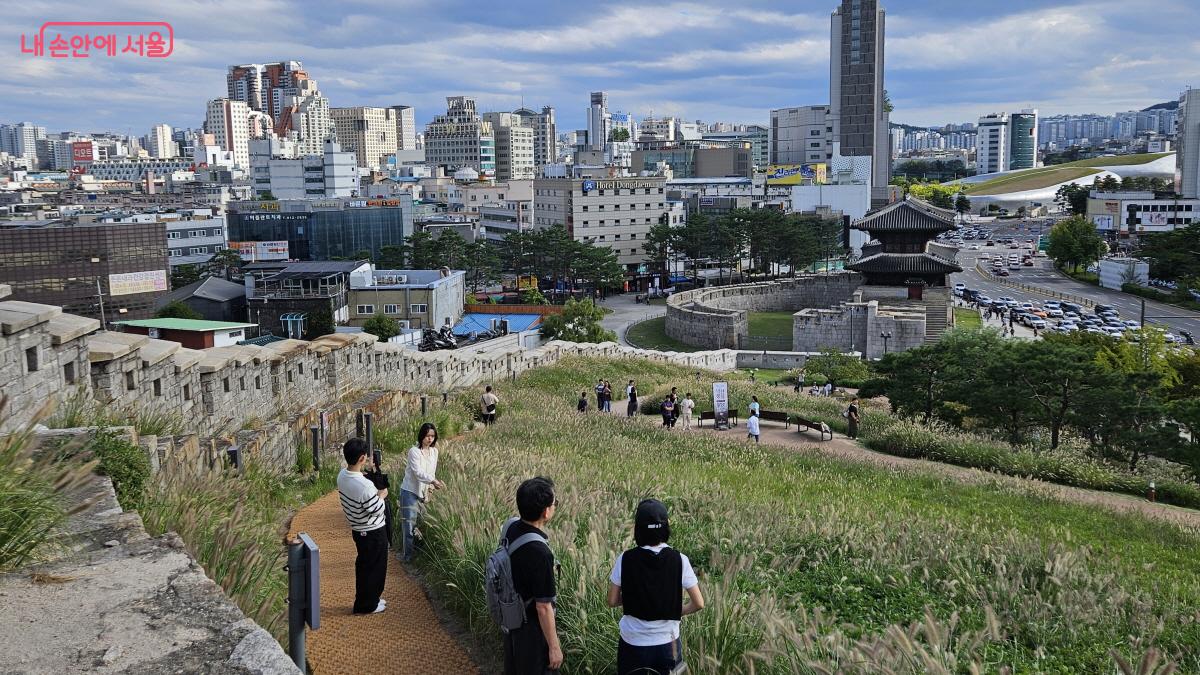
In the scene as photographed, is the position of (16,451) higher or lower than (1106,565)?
higher

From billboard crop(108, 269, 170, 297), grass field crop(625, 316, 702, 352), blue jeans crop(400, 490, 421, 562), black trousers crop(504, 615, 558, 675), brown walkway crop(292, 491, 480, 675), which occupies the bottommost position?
grass field crop(625, 316, 702, 352)

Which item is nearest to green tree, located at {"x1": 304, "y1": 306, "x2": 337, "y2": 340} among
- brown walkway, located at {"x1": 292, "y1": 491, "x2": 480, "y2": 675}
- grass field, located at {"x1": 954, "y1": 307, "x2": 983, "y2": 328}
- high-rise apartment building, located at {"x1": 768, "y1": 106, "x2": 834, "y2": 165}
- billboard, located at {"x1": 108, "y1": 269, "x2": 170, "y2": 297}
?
billboard, located at {"x1": 108, "y1": 269, "x2": 170, "y2": 297}

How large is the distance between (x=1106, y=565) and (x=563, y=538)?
4.77 meters

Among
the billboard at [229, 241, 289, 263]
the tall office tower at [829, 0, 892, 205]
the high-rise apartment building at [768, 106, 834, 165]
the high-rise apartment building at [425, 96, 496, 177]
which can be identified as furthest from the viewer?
the high-rise apartment building at [425, 96, 496, 177]

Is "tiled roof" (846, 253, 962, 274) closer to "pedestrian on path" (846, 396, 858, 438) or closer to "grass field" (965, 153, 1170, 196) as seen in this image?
"pedestrian on path" (846, 396, 858, 438)

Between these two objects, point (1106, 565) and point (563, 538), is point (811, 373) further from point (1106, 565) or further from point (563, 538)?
point (563, 538)

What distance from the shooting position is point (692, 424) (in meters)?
22.2

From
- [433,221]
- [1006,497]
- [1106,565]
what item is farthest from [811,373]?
[433,221]

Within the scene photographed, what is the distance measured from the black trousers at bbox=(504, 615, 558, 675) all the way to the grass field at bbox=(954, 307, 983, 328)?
1969 inches

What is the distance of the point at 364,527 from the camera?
6789 mm

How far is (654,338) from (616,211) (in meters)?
34.0

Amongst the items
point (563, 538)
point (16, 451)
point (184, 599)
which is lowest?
point (563, 538)

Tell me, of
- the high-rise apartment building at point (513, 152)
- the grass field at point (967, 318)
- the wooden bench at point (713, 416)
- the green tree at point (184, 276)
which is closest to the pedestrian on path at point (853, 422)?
the wooden bench at point (713, 416)

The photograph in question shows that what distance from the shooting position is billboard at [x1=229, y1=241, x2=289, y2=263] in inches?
2963
